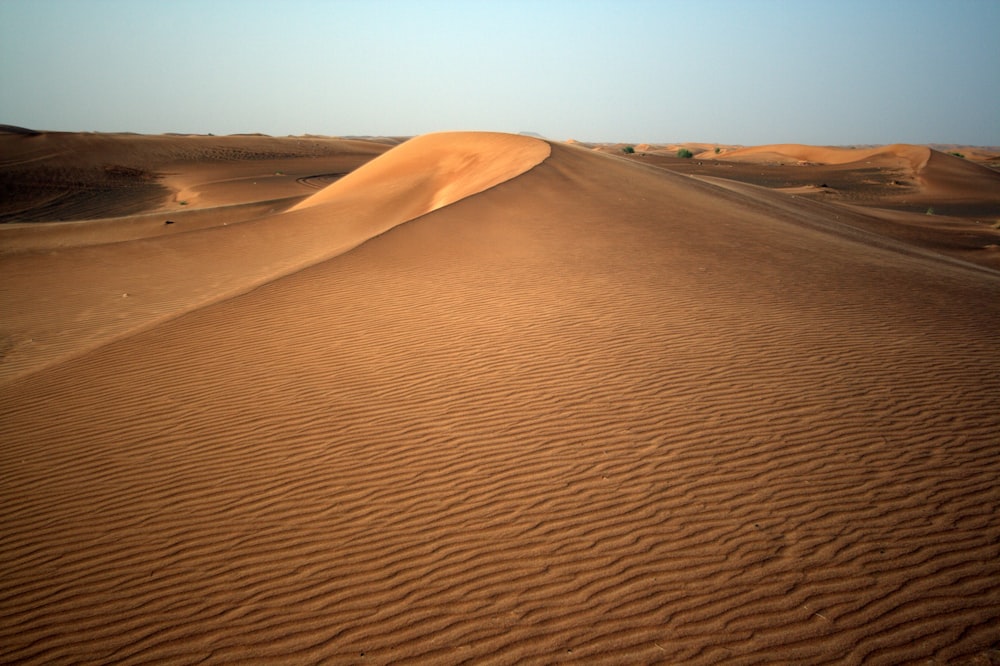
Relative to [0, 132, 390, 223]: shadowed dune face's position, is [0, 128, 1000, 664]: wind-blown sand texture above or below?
below

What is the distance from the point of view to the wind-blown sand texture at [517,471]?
3475mm

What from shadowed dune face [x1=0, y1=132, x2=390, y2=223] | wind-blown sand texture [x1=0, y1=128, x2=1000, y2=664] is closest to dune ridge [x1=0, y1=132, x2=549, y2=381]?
wind-blown sand texture [x1=0, y1=128, x2=1000, y2=664]

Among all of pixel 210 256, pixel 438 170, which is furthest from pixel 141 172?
pixel 210 256

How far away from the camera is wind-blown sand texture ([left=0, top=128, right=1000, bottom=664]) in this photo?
3.47m

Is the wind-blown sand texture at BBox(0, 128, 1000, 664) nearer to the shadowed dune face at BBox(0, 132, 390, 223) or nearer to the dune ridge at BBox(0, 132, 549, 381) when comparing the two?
the dune ridge at BBox(0, 132, 549, 381)

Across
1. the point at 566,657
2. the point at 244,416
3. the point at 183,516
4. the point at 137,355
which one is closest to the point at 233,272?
the point at 137,355

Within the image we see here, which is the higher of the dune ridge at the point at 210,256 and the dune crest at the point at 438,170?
the dune crest at the point at 438,170

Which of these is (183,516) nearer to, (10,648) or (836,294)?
(10,648)

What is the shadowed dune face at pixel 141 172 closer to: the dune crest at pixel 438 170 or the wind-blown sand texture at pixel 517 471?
the dune crest at pixel 438 170

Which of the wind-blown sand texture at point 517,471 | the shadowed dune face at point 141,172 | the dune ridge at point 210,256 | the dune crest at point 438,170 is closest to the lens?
the wind-blown sand texture at point 517,471

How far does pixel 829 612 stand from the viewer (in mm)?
3416

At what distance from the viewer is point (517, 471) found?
15.9 feet

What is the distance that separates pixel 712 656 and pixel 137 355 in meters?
7.46

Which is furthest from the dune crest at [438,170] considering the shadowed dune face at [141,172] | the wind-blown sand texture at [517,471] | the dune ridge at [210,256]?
the wind-blown sand texture at [517,471]
